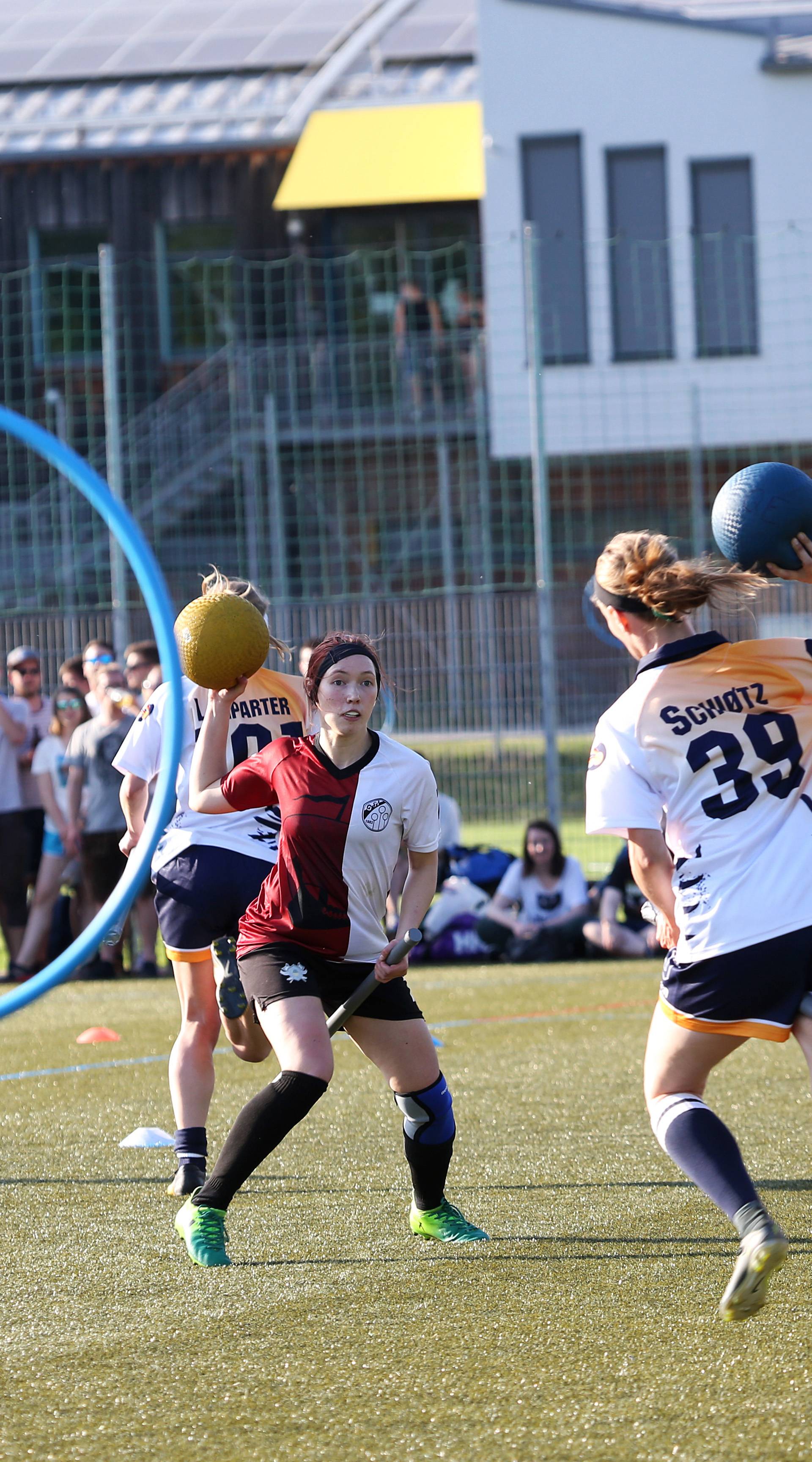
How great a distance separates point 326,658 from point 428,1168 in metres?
1.44

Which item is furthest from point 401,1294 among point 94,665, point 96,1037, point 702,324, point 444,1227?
point 702,324

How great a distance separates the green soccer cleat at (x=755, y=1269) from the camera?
11.0 feet

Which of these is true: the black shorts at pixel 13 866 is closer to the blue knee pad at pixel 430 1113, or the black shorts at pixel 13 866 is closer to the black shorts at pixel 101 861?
the black shorts at pixel 101 861

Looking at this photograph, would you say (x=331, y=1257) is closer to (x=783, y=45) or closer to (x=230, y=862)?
(x=230, y=862)

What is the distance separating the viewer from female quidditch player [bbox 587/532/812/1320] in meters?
3.55

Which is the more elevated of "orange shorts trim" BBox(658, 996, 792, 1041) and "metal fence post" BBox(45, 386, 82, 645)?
"metal fence post" BBox(45, 386, 82, 645)

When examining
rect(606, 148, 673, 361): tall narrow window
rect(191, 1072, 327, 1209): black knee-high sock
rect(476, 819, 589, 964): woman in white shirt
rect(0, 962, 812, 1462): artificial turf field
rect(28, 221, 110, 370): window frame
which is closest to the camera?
rect(0, 962, 812, 1462): artificial turf field

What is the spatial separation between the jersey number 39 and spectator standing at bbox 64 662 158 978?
7315 millimetres

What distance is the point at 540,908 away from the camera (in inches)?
443

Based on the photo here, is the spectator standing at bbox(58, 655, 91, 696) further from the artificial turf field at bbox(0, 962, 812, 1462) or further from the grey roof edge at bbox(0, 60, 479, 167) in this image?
the grey roof edge at bbox(0, 60, 479, 167)

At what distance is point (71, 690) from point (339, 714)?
6.91m

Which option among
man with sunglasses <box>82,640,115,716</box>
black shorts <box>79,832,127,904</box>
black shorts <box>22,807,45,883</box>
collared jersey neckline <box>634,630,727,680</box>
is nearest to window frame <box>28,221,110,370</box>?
man with sunglasses <box>82,640,115,716</box>

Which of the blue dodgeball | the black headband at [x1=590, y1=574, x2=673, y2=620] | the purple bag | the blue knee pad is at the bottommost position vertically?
the purple bag

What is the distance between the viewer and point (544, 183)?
21906 mm
